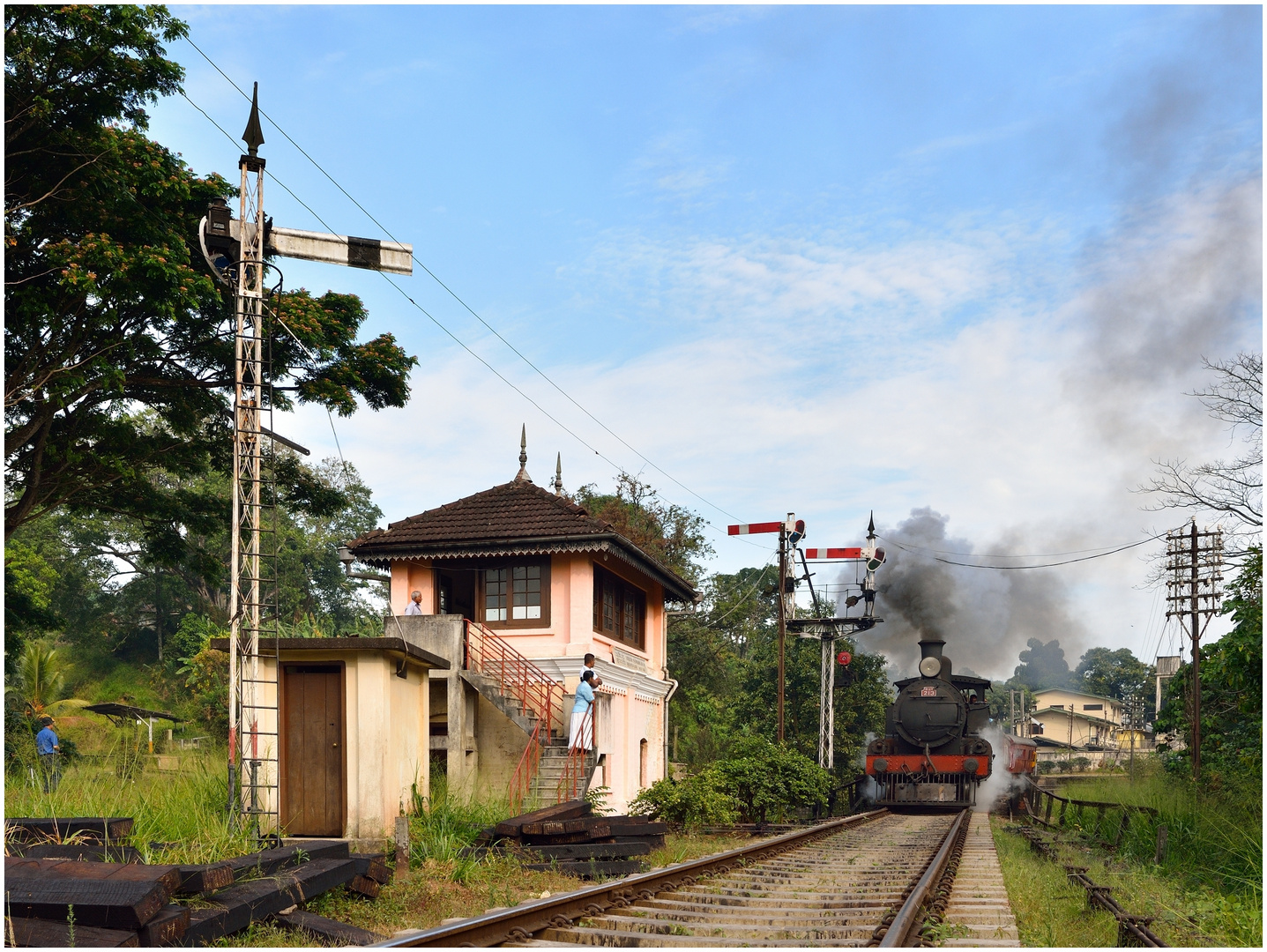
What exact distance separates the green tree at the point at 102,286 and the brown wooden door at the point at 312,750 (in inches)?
277

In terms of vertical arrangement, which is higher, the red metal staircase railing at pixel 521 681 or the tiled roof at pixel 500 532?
the tiled roof at pixel 500 532

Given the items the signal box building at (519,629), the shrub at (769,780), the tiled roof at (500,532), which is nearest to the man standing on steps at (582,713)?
the signal box building at (519,629)

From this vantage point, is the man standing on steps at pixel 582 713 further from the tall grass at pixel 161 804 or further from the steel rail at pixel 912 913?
the steel rail at pixel 912 913

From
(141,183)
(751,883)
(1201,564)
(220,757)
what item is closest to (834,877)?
(751,883)

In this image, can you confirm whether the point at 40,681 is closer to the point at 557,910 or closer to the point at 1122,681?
the point at 557,910

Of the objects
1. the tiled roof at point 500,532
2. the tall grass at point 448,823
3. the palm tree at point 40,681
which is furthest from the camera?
the palm tree at point 40,681

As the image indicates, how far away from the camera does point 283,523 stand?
204 feet

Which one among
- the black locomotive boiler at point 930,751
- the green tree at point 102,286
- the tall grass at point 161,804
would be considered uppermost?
the green tree at point 102,286

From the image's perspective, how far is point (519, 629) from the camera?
21375mm

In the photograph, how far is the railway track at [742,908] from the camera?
7.67 meters

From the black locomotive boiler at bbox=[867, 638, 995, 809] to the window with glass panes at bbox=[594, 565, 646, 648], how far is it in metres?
8.10

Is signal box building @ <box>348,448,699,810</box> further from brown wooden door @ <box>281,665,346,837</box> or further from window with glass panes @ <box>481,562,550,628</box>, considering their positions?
brown wooden door @ <box>281,665,346,837</box>

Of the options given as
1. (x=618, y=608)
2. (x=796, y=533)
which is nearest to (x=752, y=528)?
(x=796, y=533)

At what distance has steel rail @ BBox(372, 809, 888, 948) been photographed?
23.4 ft
